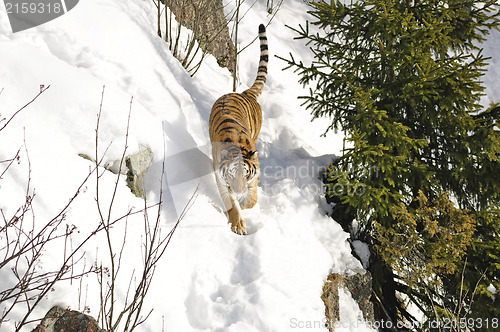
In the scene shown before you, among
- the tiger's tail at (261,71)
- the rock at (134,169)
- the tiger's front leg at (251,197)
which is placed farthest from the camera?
the tiger's tail at (261,71)

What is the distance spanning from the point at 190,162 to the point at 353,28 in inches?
102

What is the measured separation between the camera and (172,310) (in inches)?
119

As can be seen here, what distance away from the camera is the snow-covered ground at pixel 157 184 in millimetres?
3039

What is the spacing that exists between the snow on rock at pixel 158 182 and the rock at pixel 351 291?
11 cm

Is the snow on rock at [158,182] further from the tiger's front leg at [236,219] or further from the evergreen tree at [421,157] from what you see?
the evergreen tree at [421,157]

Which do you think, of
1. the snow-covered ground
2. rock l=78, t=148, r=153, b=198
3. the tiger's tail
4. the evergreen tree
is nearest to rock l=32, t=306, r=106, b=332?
the snow-covered ground

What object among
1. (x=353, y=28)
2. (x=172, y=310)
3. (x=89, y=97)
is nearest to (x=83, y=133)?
(x=89, y=97)

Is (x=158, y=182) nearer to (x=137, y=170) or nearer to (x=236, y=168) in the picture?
(x=137, y=170)

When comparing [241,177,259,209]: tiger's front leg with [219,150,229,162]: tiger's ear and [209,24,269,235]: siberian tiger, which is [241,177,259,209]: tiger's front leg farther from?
[219,150,229,162]: tiger's ear

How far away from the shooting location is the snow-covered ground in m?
3.04
